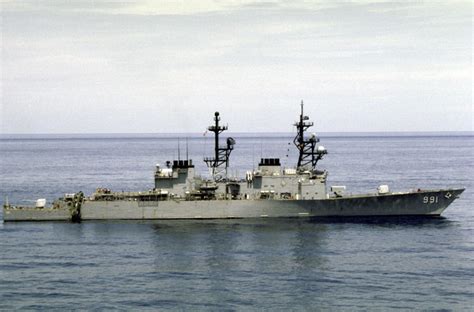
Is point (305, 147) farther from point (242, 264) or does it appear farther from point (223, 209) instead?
point (242, 264)

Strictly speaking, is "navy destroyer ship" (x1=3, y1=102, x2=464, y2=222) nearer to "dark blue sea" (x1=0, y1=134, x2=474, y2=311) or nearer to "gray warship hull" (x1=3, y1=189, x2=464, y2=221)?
"gray warship hull" (x1=3, y1=189, x2=464, y2=221)

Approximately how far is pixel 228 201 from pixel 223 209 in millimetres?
946

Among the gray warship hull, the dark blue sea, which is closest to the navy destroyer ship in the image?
the gray warship hull

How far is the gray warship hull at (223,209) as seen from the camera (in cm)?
6469

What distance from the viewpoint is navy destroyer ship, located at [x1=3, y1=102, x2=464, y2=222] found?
212 ft

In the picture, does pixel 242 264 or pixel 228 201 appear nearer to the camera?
pixel 242 264

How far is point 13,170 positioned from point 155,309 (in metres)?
108

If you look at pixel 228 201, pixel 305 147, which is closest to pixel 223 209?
pixel 228 201

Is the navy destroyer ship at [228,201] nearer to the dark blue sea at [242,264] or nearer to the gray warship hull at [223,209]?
the gray warship hull at [223,209]

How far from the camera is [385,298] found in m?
39.2

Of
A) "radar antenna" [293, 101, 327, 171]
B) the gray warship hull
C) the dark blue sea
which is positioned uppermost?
"radar antenna" [293, 101, 327, 171]

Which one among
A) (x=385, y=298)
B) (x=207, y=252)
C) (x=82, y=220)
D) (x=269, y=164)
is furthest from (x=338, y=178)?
(x=385, y=298)

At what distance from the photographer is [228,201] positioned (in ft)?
212

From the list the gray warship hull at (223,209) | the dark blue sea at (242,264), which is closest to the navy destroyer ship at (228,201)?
the gray warship hull at (223,209)
